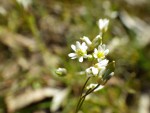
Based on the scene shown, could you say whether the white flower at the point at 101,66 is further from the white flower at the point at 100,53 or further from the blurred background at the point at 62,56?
the blurred background at the point at 62,56

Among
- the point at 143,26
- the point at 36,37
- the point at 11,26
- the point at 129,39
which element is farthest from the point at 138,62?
the point at 11,26

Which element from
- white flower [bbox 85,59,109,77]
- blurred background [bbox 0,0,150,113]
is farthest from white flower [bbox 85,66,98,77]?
blurred background [bbox 0,0,150,113]

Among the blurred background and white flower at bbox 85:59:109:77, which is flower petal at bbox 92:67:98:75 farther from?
the blurred background

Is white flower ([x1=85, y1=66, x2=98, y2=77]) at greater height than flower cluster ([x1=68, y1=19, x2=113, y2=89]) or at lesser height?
lesser

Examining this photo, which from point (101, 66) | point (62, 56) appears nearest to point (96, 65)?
point (101, 66)

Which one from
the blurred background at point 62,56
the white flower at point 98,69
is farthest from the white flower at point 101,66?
the blurred background at point 62,56

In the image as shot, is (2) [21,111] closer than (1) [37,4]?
Yes

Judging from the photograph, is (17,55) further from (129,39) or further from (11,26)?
(129,39)

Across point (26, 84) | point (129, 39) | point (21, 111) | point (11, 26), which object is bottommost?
point (21, 111)
